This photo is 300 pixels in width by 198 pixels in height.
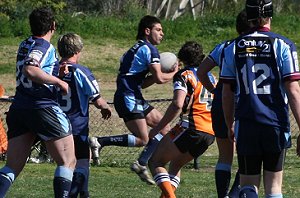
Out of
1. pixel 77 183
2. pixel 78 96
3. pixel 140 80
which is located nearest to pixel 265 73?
pixel 78 96

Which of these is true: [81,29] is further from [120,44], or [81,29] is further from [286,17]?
[286,17]

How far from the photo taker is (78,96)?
9.32 m

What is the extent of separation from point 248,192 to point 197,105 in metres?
2.37

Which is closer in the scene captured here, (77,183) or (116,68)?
(77,183)

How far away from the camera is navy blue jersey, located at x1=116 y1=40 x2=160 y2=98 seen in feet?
36.0

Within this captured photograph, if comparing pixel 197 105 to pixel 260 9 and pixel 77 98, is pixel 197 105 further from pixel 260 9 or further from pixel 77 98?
pixel 260 9

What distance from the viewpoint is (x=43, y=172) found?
13.0 meters

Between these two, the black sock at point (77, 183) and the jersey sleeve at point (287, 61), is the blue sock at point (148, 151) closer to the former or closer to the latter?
the black sock at point (77, 183)

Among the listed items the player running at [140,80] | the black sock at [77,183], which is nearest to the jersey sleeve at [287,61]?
the black sock at [77,183]

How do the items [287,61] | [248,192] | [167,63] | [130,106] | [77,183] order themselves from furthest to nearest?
1. [167,63]
2. [130,106]
3. [77,183]
4. [248,192]
5. [287,61]

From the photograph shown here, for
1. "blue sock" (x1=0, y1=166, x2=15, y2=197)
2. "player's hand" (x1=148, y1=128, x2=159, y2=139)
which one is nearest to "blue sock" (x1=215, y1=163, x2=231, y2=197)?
"player's hand" (x1=148, y1=128, x2=159, y2=139)

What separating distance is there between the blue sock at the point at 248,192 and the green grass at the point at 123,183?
9.95 ft

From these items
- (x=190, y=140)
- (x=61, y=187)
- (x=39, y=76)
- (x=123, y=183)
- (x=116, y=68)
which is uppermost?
(x=39, y=76)

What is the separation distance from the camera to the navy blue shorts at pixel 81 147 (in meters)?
→ 9.43
